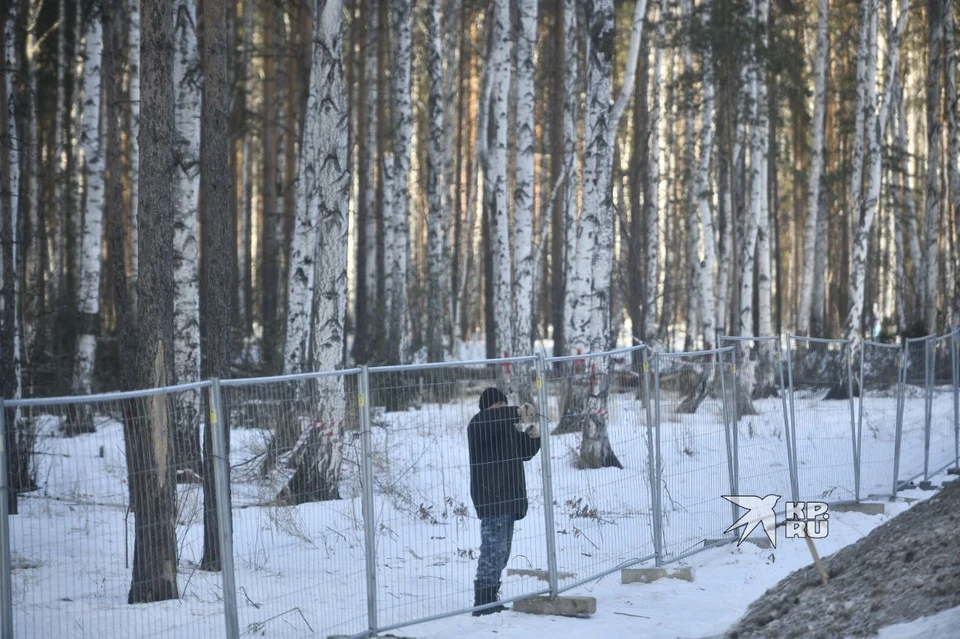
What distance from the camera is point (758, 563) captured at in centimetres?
969

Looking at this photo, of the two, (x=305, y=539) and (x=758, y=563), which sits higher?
(x=305, y=539)

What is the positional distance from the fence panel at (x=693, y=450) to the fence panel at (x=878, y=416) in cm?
290

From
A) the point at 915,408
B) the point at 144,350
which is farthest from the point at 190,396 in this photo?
the point at 915,408

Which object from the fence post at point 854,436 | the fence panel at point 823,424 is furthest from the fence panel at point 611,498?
the fence post at point 854,436

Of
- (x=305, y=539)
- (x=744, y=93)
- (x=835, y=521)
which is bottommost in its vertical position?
(x=835, y=521)

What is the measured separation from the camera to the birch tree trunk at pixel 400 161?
1983 cm

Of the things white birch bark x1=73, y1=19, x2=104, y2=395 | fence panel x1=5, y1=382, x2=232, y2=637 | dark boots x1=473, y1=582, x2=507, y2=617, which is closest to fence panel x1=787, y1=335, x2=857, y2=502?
dark boots x1=473, y1=582, x2=507, y2=617

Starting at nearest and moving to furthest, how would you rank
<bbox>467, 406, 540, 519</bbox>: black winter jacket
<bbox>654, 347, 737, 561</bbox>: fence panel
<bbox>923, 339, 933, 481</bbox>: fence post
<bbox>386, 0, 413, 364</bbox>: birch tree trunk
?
<bbox>467, 406, 540, 519</bbox>: black winter jacket
<bbox>654, 347, 737, 561</bbox>: fence panel
<bbox>923, 339, 933, 481</bbox>: fence post
<bbox>386, 0, 413, 364</bbox>: birch tree trunk

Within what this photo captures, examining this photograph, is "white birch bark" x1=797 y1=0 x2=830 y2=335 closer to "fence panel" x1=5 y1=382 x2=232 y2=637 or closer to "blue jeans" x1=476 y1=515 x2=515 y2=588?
"blue jeans" x1=476 y1=515 x2=515 y2=588

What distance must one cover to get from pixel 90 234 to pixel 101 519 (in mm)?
11784

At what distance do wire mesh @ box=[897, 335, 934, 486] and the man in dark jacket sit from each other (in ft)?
25.6

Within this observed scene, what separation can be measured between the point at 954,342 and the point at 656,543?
7825 millimetres

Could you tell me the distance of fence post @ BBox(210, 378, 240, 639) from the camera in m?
6.18

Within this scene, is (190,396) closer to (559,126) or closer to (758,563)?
(758,563)
